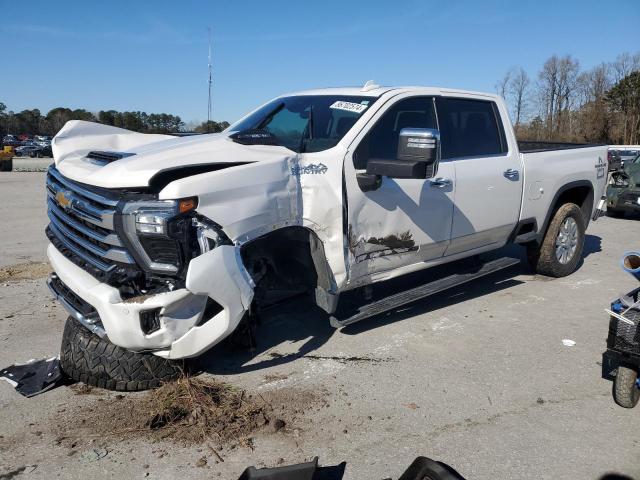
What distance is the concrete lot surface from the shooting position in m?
3.01

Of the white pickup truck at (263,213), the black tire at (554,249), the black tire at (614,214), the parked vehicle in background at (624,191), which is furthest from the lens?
the black tire at (614,214)

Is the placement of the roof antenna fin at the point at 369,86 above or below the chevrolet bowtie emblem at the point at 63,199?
above

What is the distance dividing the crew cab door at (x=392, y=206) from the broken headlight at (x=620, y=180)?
863 centimetres

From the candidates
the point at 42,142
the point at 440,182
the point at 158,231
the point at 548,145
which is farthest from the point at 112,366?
the point at 42,142

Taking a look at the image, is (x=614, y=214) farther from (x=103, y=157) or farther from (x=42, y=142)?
(x=42, y=142)

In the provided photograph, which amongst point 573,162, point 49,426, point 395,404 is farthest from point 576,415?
point 573,162

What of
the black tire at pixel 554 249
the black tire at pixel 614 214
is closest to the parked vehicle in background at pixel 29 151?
the black tire at pixel 614 214

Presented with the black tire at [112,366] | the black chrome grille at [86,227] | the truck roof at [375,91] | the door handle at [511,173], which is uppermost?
the truck roof at [375,91]

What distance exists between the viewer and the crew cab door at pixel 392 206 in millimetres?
4172

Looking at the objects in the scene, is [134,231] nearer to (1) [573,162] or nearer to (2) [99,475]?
(2) [99,475]

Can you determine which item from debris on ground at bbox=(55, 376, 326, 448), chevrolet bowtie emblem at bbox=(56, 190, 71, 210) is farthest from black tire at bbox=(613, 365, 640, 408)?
chevrolet bowtie emblem at bbox=(56, 190, 71, 210)

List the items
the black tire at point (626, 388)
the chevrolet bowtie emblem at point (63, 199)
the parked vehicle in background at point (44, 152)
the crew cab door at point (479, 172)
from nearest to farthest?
the black tire at point (626, 388), the chevrolet bowtie emblem at point (63, 199), the crew cab door at point (479, 172), the parked vehicle in background at point (44, 152)

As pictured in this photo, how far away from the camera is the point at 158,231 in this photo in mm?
3170

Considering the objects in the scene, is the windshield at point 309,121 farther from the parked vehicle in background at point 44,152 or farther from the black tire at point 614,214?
the parked vehicle in background at point 44,152
